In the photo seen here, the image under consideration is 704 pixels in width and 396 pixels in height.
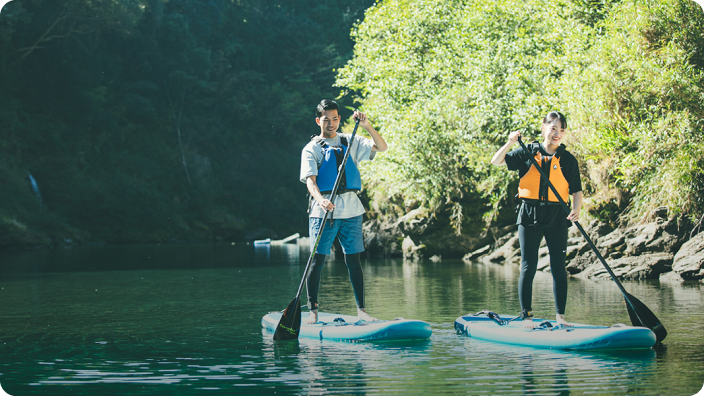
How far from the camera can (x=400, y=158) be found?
19875 mm

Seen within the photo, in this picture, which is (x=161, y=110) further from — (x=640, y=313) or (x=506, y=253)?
(x=640, y=313)

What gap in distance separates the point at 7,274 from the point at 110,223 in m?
22.5

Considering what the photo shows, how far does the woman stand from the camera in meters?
5.99

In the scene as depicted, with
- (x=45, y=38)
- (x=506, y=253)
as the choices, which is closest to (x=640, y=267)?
(x=506, y=253)

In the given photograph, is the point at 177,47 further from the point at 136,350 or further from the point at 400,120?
the point at 136,350

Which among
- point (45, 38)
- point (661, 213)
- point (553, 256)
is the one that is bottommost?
point (553, 256)

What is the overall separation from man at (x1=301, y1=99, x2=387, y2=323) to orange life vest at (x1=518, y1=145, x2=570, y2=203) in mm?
1289

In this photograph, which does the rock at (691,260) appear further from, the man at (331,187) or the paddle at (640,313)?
the man at (331,187)

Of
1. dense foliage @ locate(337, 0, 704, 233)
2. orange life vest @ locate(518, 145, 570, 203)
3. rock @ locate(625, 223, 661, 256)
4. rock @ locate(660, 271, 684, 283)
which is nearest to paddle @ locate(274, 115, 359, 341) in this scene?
orange life vest @ locate(518, 145, 570, 203)

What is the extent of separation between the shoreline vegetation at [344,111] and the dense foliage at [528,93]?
0.16 ft

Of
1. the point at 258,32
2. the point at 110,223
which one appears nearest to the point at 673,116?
the point at 110,223

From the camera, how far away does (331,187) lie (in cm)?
638

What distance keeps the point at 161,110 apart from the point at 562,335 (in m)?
40.6

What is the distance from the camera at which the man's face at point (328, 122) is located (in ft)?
20.9
